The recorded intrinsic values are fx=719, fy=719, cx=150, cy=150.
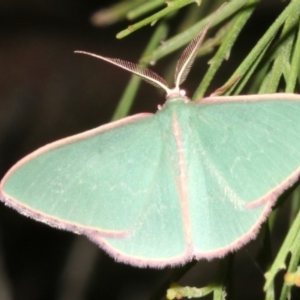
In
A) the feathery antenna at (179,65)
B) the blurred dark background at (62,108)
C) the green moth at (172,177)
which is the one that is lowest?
the blurred dark background at (62,108)

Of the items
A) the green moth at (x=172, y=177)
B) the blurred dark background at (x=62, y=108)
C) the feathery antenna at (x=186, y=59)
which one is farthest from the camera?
the blurred dark background at (x=62, y=108)

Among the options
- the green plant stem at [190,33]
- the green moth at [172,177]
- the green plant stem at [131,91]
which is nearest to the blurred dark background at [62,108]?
the green plant stem at [131,91]

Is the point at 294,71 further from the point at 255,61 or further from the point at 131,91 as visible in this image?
the point at 131,91

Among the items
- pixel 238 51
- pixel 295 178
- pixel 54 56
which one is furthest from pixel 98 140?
pixel 54 56

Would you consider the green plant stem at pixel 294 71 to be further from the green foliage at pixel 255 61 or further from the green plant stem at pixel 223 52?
the green plant stem at pixel 223 52

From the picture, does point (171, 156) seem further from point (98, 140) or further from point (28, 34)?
point (28, 34)

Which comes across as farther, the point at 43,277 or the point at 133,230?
the point at 43,277

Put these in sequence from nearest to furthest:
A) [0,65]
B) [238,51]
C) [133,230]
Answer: [133,230], [238,51], [0,65]
